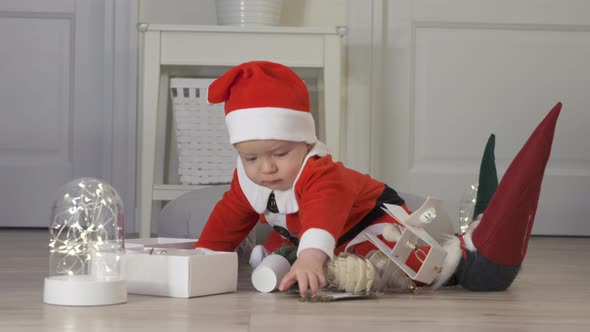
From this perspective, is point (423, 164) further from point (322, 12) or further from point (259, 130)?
point (259, 130)

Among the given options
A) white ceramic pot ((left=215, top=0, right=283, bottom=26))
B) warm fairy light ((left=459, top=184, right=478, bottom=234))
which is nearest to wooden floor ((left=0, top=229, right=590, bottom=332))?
warm fairy light ((left=459, top=184, right=478, bottom=234))

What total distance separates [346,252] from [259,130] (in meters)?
0.25

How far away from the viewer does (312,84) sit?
2846 mm

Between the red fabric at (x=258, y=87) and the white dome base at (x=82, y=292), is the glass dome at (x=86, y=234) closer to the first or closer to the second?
the white dome base at (x=82, y=292)

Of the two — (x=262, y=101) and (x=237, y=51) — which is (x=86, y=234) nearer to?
(x=262, y=101)

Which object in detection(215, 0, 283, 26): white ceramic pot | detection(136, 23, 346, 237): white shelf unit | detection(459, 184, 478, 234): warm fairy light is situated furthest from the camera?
detection(215, 0, 283, 26): white ceramic pot

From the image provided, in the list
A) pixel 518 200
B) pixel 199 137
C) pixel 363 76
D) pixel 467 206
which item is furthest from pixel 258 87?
pixel 363 76

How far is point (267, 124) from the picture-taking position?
141cm

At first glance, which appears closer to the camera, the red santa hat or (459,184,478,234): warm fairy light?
the red santa hat

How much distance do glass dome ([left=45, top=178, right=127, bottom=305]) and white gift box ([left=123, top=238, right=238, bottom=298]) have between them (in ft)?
0.13

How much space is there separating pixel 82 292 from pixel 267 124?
40cm

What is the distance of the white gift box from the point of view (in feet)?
4.24

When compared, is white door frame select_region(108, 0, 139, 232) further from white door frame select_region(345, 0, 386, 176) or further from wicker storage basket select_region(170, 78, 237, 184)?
white door frame select_region(345, 0, 386, 176)

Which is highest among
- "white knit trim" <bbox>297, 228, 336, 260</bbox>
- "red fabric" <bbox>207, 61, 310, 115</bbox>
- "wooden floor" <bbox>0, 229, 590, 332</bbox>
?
"red fabric" <bbox>207, 61, 310, 115</bbox>
